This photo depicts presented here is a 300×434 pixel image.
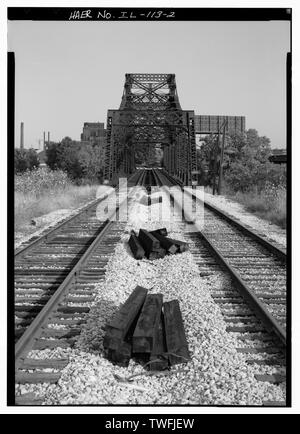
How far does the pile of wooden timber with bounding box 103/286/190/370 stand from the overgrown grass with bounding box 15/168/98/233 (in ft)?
23.5

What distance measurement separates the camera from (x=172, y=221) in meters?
11.8

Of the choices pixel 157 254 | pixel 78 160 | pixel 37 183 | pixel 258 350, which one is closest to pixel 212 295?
pixel 258 350

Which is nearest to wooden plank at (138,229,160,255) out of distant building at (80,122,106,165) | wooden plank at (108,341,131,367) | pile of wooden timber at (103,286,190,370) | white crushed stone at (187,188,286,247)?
white crushed stone at (187,188,286,247)

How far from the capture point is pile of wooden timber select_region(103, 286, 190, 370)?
372 centimetres

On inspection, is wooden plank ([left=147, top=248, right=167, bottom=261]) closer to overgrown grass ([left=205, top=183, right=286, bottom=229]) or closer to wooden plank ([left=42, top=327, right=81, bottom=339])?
wooden plank ([left=42, top=327, right=81, bottom=339])

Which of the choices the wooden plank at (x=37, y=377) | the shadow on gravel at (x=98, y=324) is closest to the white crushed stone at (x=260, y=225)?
the shadow on gravel at (x=98, y=324)

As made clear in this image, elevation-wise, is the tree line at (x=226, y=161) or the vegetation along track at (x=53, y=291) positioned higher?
the tree line at (x=226, y=161)

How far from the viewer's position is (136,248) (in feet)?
25.7

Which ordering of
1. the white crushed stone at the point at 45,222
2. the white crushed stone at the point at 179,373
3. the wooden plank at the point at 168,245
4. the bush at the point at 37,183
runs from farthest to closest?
the bush at the point at 37,183, the white crushed stone at the point at 45,222, the wooden plank at the point at 168,245, the white crushed stone at the point at 179,373

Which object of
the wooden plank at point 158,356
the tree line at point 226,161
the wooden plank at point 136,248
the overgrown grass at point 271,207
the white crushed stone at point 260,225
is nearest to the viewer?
the wooden plank at point 158,356

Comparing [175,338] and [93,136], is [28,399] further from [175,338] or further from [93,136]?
[93,136]

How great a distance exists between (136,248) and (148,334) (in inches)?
162

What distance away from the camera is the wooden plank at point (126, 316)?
12.7 ft

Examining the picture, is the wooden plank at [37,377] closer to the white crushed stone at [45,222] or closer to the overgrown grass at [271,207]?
the white crushed stone at [45,222]
